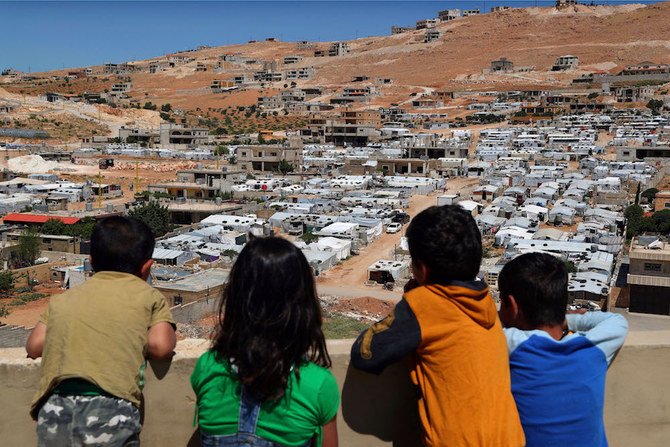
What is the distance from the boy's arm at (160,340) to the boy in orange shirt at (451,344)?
47 centimetres

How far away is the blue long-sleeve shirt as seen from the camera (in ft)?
5.64

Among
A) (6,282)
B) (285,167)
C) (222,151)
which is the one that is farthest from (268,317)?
(222,151)

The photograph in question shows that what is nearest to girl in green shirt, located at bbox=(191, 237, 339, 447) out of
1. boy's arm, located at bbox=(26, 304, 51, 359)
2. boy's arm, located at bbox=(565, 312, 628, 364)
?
boy's arm, located at bbox=(26, 304, 51, 359)

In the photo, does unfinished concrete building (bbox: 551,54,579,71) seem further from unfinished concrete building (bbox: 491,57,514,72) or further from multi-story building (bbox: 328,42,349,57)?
multi-story building (bbox: 328,42,349,57)

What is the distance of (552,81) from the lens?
58500 mm

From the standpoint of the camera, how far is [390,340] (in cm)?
163

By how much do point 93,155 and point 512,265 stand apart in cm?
3659

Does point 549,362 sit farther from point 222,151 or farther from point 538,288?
point 222,151

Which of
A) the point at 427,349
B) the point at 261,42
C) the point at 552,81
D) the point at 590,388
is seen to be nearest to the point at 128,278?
the point at 427,349

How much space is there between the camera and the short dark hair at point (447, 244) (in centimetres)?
167

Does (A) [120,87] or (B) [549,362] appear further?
(A) [120,87]

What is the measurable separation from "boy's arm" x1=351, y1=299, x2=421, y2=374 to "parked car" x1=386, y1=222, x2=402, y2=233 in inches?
673

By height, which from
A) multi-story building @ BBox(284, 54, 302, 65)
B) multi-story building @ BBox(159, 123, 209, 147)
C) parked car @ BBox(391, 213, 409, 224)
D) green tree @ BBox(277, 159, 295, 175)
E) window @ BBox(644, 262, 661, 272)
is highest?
multi-story building @ BBox(284, 54, 302, 65)

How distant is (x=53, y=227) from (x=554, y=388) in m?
17.4
